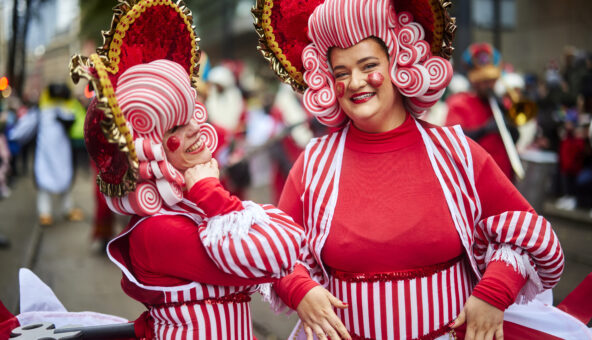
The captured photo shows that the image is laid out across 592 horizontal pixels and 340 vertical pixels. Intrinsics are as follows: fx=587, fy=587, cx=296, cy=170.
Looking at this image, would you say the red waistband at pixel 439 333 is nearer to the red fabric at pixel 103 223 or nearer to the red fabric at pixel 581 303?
the red fabric at pixel 581 303

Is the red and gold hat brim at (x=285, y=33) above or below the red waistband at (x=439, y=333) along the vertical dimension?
above

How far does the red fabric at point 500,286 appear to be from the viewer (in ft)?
6.01

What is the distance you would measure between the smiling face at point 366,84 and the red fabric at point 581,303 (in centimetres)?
92

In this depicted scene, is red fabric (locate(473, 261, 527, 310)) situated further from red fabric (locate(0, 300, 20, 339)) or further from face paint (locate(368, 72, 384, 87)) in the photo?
red fabric (locate(0, 300, 20, 339))

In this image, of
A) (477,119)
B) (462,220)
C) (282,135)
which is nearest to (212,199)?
(462,220)

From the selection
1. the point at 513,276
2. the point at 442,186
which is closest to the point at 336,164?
the point at 442,186

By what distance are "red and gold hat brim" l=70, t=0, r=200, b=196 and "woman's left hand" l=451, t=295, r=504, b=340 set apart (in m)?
1.10

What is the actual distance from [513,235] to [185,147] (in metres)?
1.07

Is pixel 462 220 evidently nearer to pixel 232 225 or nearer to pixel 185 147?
pixel 232 225

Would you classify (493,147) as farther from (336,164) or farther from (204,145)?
(204,145)

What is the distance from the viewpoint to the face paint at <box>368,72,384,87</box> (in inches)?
77.5

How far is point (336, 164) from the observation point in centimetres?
209

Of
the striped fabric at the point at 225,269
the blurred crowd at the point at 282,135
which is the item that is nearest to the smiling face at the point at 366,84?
the striped fabric at the point at 225,269

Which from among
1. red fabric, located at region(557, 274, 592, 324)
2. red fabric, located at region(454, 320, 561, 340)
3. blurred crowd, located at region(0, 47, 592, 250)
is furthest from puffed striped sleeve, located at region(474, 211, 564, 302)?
blurred crowd, located at region(0, 47, 592, 250)
